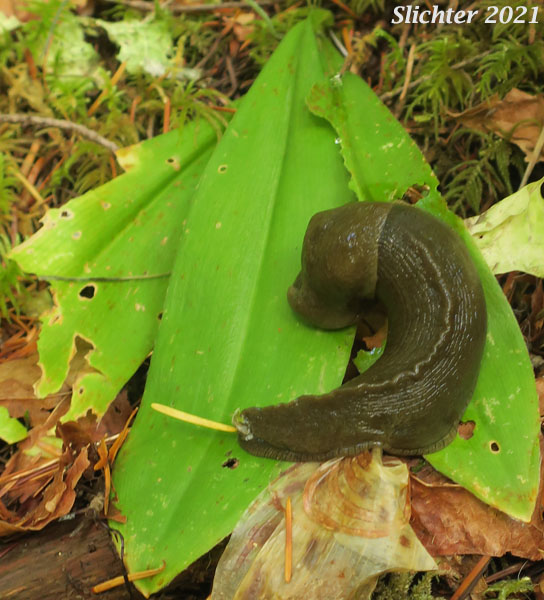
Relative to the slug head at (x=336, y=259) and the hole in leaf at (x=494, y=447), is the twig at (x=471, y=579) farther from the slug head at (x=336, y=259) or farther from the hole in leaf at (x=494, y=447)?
the slug head at (x=336, y=259)

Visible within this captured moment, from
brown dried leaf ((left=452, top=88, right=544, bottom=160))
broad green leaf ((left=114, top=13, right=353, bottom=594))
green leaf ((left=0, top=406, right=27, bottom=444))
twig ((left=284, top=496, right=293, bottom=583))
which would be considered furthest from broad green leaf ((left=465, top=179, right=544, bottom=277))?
green leaf ((left=0, top=406, right=27, bottom=444))

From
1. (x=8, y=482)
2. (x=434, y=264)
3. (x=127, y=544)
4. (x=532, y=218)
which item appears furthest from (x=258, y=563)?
(x=532, y=218)

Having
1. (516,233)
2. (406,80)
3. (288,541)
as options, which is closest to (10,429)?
(288,541)

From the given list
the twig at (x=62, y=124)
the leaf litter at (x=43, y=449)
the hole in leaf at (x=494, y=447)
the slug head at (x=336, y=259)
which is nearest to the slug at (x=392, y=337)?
the slug head at (x=336, y=259)

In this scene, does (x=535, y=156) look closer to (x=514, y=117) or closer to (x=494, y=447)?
(x=514, y=117)

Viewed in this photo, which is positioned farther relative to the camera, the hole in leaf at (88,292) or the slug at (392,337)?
the hole in leaf at (88,292)

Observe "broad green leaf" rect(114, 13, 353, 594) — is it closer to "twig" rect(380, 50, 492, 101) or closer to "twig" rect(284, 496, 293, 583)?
"twig" rect(284, 496, 293, 583)

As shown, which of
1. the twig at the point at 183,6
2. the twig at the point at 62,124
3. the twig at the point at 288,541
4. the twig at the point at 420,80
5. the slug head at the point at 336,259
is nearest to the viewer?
the twig at the point at 288,541
